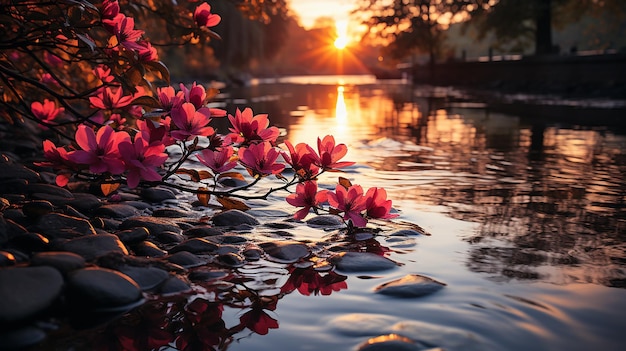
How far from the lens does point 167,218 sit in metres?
3.45

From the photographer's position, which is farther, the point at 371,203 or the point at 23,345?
the point at 371,203

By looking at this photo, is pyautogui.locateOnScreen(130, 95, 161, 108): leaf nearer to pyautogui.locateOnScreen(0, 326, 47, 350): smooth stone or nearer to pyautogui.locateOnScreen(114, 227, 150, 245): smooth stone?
pyautogui.locateOnScreen(114, 227, 150, 245): smooth stone

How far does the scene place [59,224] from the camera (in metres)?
2.76

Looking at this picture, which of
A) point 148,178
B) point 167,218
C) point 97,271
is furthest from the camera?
point 167,218

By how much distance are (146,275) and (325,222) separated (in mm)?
1339

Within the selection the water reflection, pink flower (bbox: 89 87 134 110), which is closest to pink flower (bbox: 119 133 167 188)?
pink flower (bbox: 89 87 134 110)

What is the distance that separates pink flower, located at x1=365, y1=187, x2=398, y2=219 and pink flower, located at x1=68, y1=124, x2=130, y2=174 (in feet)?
3.76

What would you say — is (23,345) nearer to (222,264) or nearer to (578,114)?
(222,264)

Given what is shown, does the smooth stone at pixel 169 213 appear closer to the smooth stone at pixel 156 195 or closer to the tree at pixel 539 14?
the smooth stone at pixel 156 195

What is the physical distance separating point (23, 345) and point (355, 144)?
6160 mm

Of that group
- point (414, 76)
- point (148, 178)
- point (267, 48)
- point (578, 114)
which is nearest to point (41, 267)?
point (148, 178)

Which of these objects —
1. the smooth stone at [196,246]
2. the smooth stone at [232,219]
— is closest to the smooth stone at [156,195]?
the smooth stone at [232,219]

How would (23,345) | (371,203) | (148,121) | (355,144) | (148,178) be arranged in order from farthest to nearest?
(355,144)
(371,203)
(148,121)
(148,178)
(23,345)

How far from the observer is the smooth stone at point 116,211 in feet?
11.0
